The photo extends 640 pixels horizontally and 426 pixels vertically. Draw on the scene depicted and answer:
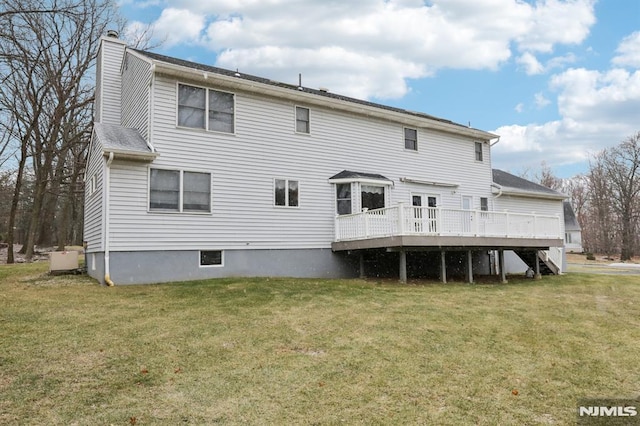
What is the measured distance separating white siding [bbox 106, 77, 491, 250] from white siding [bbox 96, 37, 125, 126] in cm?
489

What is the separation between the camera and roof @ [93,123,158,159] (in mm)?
10770

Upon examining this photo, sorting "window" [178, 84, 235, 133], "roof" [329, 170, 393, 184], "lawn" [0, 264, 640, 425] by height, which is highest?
"window" [178, 84, 235, 133]

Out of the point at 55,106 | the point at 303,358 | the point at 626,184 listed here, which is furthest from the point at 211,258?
the point at 626,184

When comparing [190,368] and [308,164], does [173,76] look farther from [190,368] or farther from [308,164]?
[190,368]

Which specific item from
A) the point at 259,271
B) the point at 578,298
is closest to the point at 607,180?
the point at 578,298

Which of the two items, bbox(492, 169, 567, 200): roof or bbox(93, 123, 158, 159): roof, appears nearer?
Result: bbox(93, 123, 158, 159): roof

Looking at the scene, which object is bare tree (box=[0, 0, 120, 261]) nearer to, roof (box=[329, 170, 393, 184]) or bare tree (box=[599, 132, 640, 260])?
roof (box=[329, 170, 393, 184])

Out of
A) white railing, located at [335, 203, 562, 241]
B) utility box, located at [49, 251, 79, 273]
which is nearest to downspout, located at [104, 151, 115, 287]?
utility box, located at [49, 251, 79, 273]

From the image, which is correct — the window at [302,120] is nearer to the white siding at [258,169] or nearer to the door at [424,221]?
the white siding at [258,169]

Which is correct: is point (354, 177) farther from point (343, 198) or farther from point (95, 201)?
point (95, 201)

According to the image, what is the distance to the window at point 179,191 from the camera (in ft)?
38.0

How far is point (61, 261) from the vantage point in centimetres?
1395

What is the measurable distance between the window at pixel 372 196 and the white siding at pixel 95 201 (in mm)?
8127

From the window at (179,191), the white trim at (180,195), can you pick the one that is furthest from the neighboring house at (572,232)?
the window at (179,191)
